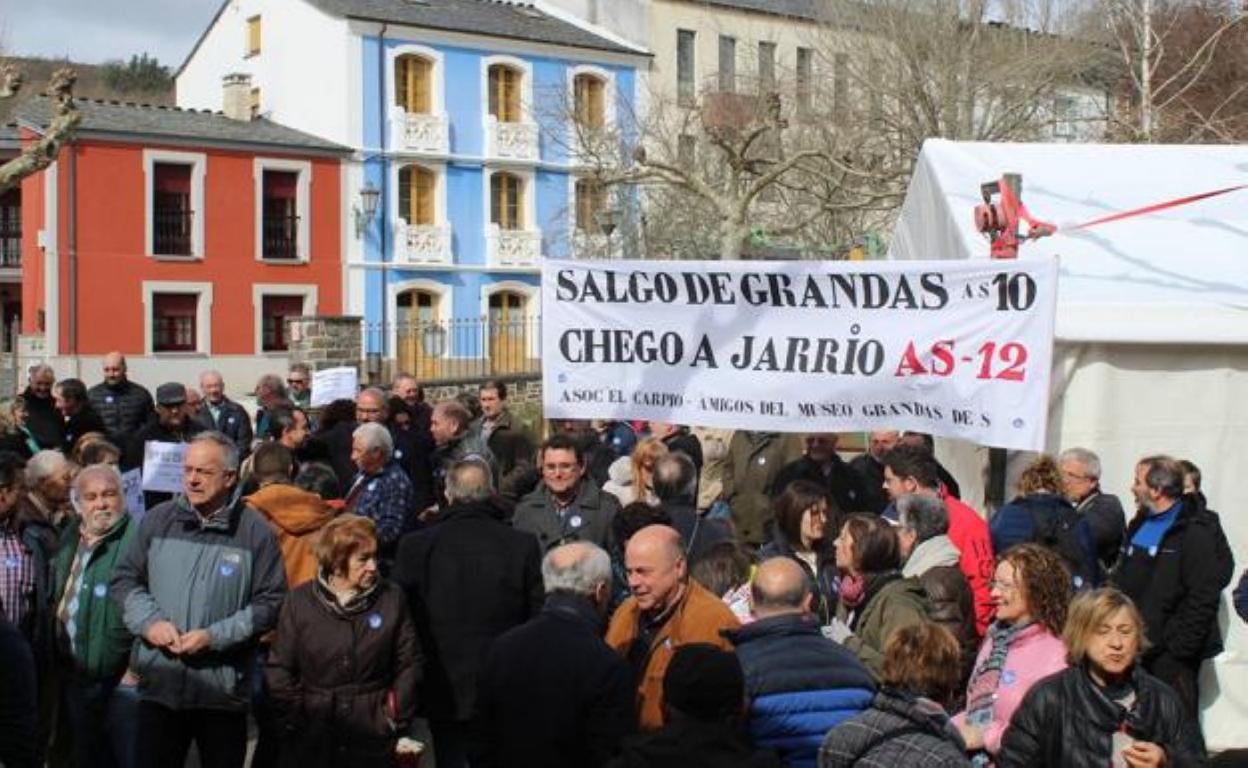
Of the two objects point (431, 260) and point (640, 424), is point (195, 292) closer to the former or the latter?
point (431, 260)

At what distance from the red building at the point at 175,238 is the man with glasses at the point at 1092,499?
31.4 metres

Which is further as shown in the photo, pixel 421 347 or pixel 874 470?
pixel 421 347

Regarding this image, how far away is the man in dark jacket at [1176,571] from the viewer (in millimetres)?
7664

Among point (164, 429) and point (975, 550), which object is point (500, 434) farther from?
point (975, 550)

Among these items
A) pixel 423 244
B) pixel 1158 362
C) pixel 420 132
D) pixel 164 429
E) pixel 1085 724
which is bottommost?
pixel 1085 724

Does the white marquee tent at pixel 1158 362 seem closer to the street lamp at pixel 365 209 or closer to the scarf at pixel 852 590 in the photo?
the scarf at pixel 852 590

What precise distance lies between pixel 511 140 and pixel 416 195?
3199 millimetres

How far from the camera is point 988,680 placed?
5688mm

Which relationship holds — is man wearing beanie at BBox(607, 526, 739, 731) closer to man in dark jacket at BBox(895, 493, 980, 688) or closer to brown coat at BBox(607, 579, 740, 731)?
brown coat at BBox(607, 579, 740, 731)

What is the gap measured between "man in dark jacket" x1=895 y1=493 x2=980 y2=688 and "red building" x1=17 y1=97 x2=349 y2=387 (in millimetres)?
32006

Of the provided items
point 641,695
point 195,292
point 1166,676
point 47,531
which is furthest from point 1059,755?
point 195,292

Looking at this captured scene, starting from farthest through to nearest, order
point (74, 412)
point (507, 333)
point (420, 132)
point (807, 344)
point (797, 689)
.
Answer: point (420, 132), point (507, 333), point (74, 412), point (807, 344), point (797, 689)

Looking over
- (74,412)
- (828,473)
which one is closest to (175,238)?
(74,412)

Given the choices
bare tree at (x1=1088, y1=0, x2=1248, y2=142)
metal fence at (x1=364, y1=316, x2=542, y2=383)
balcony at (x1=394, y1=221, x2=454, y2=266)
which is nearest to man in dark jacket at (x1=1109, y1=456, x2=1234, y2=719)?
bare tree at (x1=1088, y1=0, x2=1248, y2=142)
